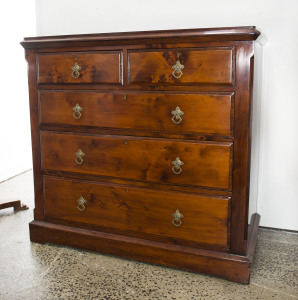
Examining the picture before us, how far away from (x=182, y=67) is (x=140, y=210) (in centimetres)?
81

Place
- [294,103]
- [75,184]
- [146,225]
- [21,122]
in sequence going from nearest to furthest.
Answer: [146,225] → [75,184] → [294,103] → [21,122]

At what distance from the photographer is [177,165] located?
197 cm

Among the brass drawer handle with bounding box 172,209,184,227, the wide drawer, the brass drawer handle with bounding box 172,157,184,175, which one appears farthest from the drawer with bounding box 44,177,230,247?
the wide drawer

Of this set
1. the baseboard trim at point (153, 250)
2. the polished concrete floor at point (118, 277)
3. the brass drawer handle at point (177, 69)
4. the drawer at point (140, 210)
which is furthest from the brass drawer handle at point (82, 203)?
the brass drawer handle at point (177, 69)

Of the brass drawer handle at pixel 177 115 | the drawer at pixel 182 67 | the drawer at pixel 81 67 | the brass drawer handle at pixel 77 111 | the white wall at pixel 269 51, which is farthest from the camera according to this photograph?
the white wall at pixel 269 51

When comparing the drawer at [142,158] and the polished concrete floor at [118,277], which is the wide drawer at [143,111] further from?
the polished concrete floor at [118,277]

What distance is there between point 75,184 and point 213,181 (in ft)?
2.72

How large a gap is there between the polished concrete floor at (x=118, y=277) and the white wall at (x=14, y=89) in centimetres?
171

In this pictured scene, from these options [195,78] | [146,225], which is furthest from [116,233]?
[195,78]

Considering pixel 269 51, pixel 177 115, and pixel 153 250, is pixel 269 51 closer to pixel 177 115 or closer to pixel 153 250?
pixel 177 115

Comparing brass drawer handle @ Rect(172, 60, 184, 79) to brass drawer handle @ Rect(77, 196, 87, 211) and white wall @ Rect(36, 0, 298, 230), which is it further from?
brass drawer handle @ Rect(77, 196, 87, 211)

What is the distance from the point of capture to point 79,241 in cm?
227

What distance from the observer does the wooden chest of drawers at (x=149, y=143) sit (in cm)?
186

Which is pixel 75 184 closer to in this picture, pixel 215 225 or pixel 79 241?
pixel 79 241
